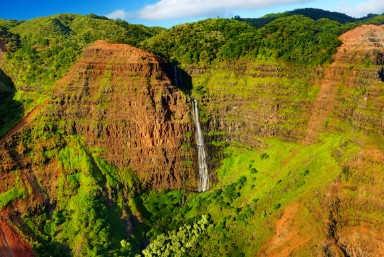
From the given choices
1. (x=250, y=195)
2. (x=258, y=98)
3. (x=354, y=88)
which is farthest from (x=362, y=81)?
(x=250, y=195)

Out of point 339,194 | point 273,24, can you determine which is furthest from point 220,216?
point 273,24

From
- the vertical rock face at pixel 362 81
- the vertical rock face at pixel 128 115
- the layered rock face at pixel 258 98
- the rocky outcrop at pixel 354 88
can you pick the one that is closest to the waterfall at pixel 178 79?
the layered rock face at pixel 258 98

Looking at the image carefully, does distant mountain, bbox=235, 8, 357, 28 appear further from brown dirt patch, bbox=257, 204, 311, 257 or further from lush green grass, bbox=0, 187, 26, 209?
lush green grass, bbox=0, 187, 26, 209

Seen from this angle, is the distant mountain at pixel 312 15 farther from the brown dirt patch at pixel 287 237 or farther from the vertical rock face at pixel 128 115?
the brown dirt patch at pixel 287 237

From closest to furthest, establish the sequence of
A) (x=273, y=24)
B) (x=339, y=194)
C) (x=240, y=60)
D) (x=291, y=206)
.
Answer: (x=339, y=194)
(x=291, y=206)
(x=240, y=60)
(x=273, y=24)

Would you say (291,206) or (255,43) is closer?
(291,206)

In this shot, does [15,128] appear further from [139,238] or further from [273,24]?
[273,24]
